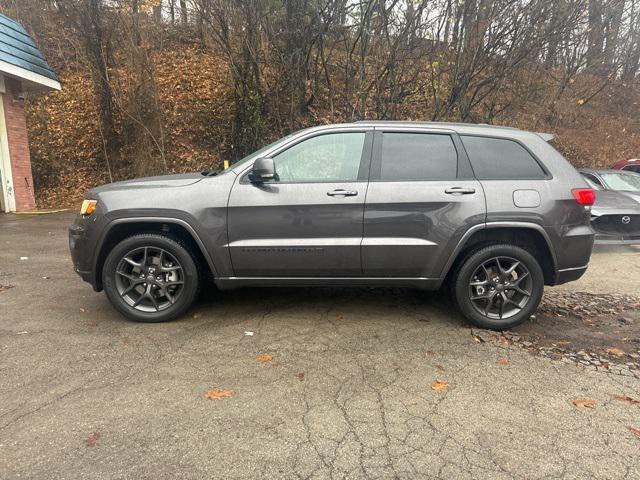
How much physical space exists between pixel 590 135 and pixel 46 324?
1999 cm

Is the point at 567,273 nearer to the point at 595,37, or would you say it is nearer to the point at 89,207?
the point at 89,207

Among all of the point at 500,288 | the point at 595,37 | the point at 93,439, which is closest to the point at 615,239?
the point at 500,288

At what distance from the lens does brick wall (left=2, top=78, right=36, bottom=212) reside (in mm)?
10812

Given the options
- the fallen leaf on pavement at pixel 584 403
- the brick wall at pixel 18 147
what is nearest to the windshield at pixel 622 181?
the fallen leaf on pavement at pixel 584 403

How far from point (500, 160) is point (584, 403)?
7.14ft

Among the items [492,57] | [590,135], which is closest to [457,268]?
[492,57]

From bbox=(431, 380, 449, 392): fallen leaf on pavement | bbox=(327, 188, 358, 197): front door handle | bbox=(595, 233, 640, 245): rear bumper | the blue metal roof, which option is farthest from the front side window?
the blue metal roof

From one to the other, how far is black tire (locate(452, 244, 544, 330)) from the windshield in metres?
5.45

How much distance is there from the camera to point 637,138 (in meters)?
18.7

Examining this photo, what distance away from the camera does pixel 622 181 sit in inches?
332

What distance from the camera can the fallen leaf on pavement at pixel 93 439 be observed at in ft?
8.32

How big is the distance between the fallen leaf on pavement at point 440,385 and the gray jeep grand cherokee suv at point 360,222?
1096 millimetres

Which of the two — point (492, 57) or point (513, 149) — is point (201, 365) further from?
point (492, 57)

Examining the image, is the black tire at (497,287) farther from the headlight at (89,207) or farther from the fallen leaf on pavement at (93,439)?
the headlight at (89,207)
